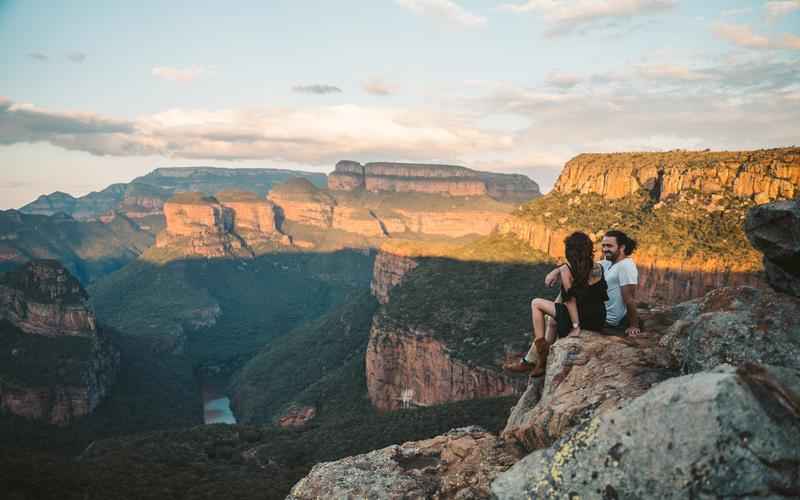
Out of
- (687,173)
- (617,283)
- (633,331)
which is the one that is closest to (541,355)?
(633,331)

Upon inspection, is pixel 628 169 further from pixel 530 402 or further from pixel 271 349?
pixel 271 349

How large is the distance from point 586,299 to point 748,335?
3.56 m

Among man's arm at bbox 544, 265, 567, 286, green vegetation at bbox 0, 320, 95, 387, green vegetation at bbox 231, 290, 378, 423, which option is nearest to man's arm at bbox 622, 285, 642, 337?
man's arm at bbox 544, 265, 567, 286

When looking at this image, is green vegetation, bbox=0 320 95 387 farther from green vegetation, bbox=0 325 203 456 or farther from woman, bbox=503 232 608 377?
woman, bbox=503 232 608 377

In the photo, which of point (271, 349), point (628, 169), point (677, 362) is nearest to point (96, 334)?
point (271, 349)

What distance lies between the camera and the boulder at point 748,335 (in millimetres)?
8195

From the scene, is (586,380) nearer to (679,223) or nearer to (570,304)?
(570,304)

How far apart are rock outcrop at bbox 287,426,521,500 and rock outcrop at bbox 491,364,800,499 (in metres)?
3.20

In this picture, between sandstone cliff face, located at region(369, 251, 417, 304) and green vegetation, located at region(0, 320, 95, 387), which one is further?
sandstone cliff face, located at region(369, 251, 417, 304)

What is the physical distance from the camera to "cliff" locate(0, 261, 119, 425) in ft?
265

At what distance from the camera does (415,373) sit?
70.1 metres

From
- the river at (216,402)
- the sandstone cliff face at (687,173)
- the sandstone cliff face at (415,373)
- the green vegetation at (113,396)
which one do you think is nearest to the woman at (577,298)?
the sandstone cliff face at (687,173)

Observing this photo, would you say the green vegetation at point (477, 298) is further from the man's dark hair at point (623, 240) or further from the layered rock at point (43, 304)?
the layered rock at point (43, 304)

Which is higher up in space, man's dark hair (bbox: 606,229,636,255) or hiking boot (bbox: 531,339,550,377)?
man's dark hair (bbox: 606,229,636,255)
